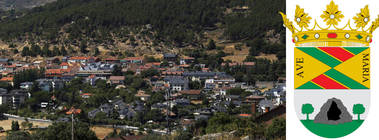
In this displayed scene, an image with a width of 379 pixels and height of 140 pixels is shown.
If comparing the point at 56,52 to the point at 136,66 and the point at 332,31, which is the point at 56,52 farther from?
the point at 332,31

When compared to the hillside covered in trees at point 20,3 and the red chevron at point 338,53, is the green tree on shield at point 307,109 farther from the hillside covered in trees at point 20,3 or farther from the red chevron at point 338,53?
the hillside covered in trees at point 20,3

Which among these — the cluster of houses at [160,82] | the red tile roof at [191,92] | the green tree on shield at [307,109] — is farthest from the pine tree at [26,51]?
the green tree on shield at [307,109]

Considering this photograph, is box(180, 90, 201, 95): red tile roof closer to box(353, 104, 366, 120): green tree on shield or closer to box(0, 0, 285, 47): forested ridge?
box(0, 0, 285, 47): forested ridge

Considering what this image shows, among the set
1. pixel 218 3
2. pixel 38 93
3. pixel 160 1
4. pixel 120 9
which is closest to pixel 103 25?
pixel 120 9

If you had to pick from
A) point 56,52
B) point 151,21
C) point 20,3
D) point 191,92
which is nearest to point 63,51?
point 56,52

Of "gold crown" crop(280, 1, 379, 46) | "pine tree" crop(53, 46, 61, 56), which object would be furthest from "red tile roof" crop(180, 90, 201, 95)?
"gold crown" crop(280, 1, 379, 46)

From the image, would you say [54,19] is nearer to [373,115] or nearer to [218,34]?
[218,34]
